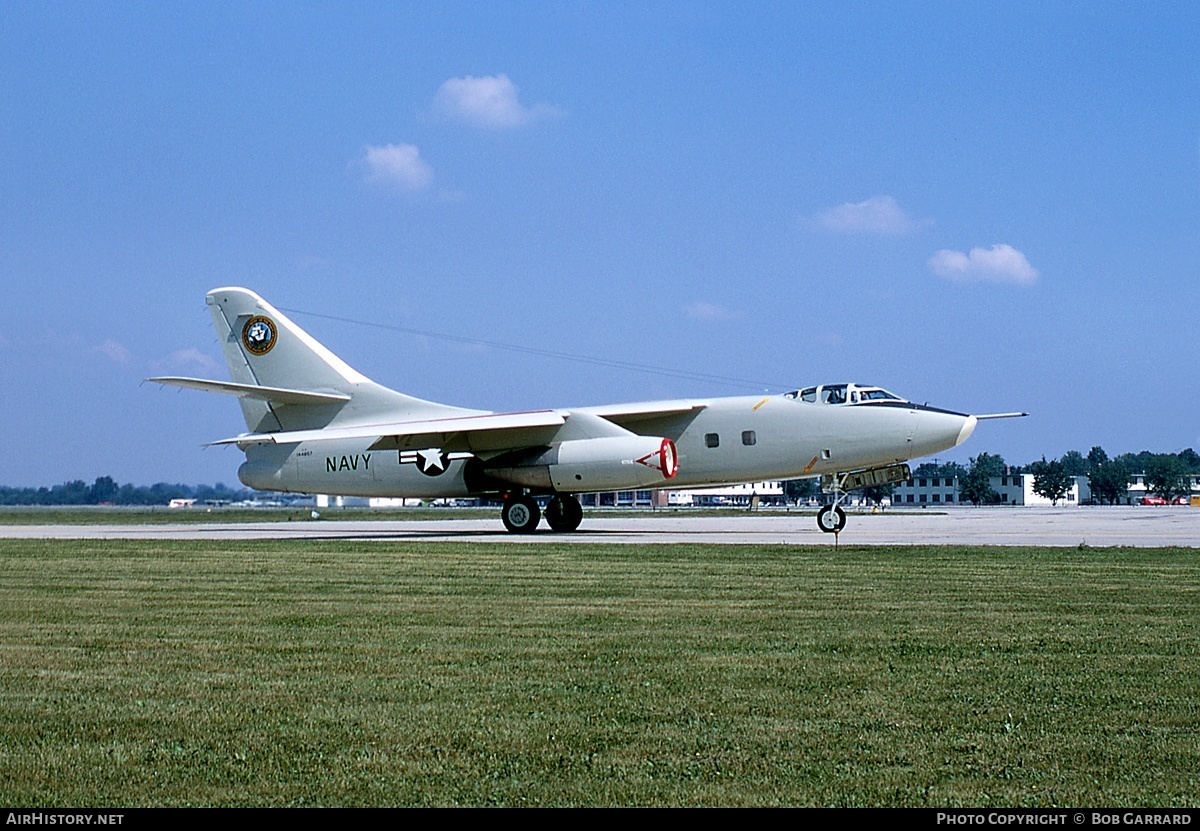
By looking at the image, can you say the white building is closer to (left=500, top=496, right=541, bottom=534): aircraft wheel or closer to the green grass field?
(left=500, top=496, right=541, bottom=534): aircraft wheel

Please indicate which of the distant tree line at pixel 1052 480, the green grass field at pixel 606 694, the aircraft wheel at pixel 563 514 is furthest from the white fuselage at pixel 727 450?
the distant tree line at pixel 1052 480

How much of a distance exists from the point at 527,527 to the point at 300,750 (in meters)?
23.5

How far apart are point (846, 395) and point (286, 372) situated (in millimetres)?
14280

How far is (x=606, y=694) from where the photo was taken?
680 centimetres

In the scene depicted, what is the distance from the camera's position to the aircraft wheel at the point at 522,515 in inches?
1144

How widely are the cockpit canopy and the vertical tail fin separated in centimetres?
892

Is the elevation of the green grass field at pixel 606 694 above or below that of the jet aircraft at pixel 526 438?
below

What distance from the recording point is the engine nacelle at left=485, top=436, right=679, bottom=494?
2641 cm

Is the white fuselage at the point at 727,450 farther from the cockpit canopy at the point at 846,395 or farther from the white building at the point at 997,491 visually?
the white building at the point at 997,491

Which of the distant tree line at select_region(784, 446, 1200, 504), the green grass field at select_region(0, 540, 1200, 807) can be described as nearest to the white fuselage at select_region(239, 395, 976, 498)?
the green grass field at select_region(0, 540, 1200, 807)

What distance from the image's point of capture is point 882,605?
A: 11.2 m

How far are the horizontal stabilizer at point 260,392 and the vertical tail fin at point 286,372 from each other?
0.21 metres

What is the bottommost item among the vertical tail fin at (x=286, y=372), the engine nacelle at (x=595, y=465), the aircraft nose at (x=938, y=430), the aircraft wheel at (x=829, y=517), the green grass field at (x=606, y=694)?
the green grass field at (x=606, y=694)
